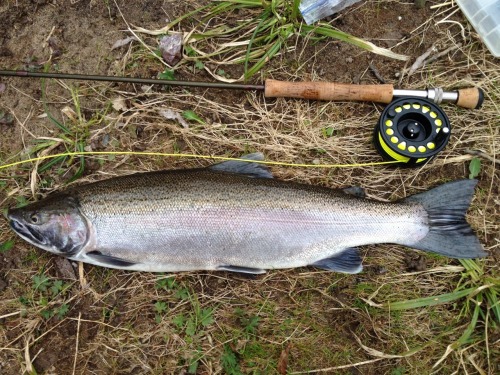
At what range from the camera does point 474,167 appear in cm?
342

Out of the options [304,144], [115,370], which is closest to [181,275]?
[115,370]

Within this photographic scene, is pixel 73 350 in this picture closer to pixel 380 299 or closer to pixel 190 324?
pixel 190 324

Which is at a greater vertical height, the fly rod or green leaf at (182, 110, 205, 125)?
the fly rod

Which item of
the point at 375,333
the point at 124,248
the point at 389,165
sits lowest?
the point at 375,333

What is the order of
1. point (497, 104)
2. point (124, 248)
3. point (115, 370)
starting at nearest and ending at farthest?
point (124, 248) → point (115, 370) → point (497, 104)

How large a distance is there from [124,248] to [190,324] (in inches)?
30.1

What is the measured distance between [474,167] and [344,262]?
1.27 metres

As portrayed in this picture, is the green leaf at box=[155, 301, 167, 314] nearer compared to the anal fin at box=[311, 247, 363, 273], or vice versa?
the anal fin at box=[311, 247, 363, 273]

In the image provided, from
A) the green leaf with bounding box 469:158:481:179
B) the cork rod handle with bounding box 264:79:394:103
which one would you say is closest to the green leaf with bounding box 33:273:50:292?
the cork rod handle with bounding box 264:79:394:103

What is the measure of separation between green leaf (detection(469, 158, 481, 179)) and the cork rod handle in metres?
0.81

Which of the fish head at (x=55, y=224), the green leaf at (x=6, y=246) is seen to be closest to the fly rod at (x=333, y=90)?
the fish head at (x=55, y=224)

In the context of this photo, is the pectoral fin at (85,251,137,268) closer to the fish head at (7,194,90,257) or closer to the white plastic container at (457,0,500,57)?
the fish head at (7,194,90,257)

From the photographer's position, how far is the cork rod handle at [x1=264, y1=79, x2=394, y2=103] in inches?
131

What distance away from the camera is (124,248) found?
306 centimetres
